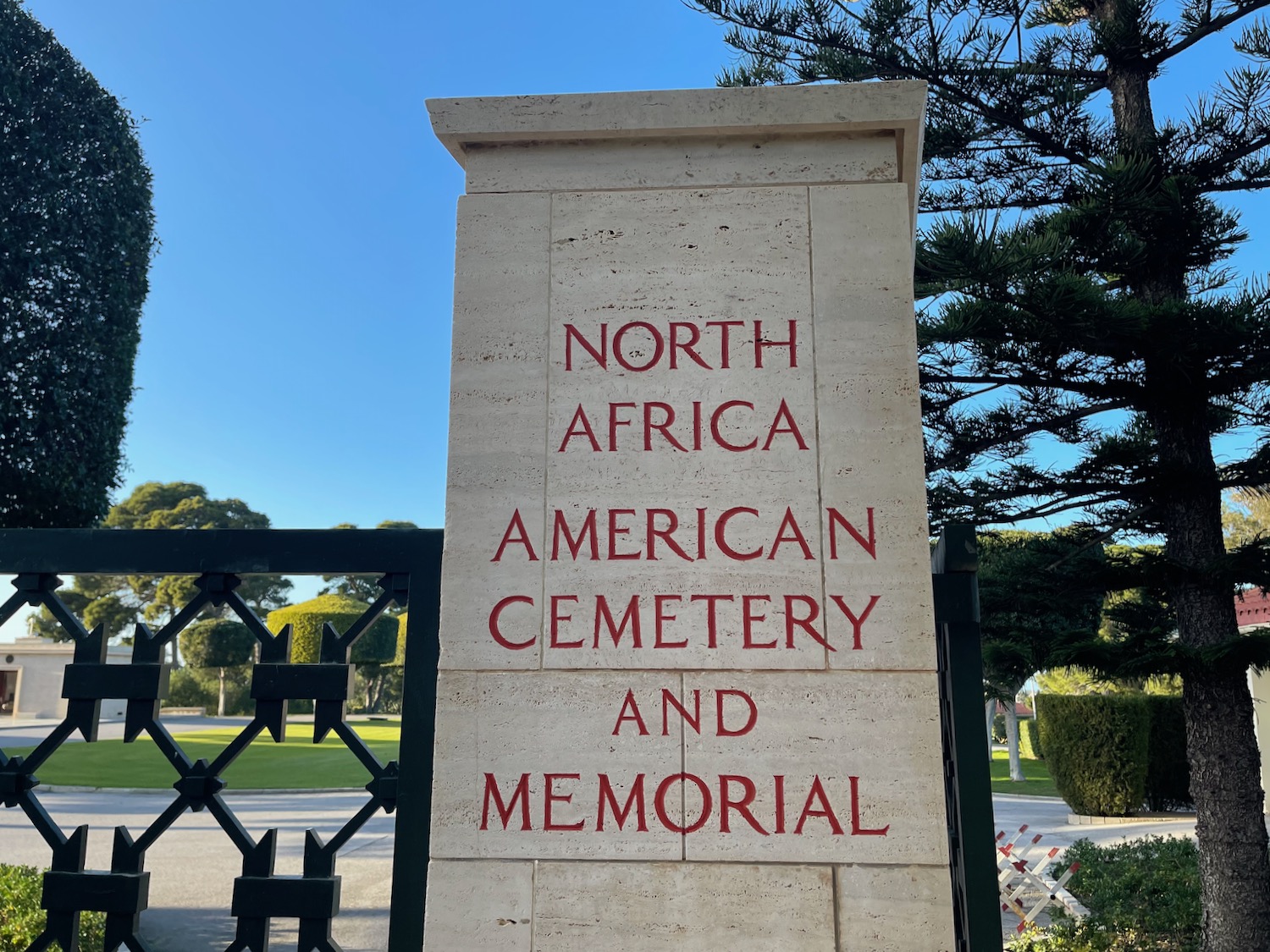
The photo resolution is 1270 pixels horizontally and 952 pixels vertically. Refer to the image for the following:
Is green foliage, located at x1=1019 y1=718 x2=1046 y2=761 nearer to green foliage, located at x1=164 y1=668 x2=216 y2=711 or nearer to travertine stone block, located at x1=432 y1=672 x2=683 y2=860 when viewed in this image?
travertine stone block, located at x1=432 y1=672 x2=683 y2=860

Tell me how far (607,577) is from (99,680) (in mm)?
1021

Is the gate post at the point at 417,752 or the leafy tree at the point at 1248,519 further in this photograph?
the leafy tree at the point at 1248,519

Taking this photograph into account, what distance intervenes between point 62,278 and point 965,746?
1338 cm

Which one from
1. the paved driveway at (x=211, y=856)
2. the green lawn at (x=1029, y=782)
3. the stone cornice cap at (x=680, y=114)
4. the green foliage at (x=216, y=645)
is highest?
the green foliage at (x=216, y=645)

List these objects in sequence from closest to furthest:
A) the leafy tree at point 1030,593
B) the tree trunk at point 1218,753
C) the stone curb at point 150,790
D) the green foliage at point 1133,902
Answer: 1. the tree trunk at point 1218,753
2. the leafy tree at point 1030,593
3. the green foliage at point 1133,902
4. the stone curb at point 150,790

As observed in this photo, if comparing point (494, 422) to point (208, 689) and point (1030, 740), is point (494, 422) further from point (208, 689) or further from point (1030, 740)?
point (208, 689)

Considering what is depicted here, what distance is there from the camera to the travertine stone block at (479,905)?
179 centimetres

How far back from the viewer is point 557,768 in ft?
6.05

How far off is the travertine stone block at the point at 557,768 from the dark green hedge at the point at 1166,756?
17.3 meters

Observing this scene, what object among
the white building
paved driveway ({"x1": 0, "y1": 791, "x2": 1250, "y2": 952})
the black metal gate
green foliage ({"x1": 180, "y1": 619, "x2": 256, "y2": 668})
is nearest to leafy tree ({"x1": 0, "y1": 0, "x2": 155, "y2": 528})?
paved driveway ({"x1": 0, "y1": 791, "x2": 1250, "y2": 952})

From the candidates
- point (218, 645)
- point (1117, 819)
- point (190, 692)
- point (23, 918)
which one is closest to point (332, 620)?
point (218, 645)

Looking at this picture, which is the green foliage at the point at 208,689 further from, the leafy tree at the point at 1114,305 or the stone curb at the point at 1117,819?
the leafy tree at the point at 1114,305

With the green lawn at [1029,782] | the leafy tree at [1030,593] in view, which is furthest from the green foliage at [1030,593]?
the green lawn at [1029,782]

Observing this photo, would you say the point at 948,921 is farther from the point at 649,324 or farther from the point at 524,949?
the point at 649,324
